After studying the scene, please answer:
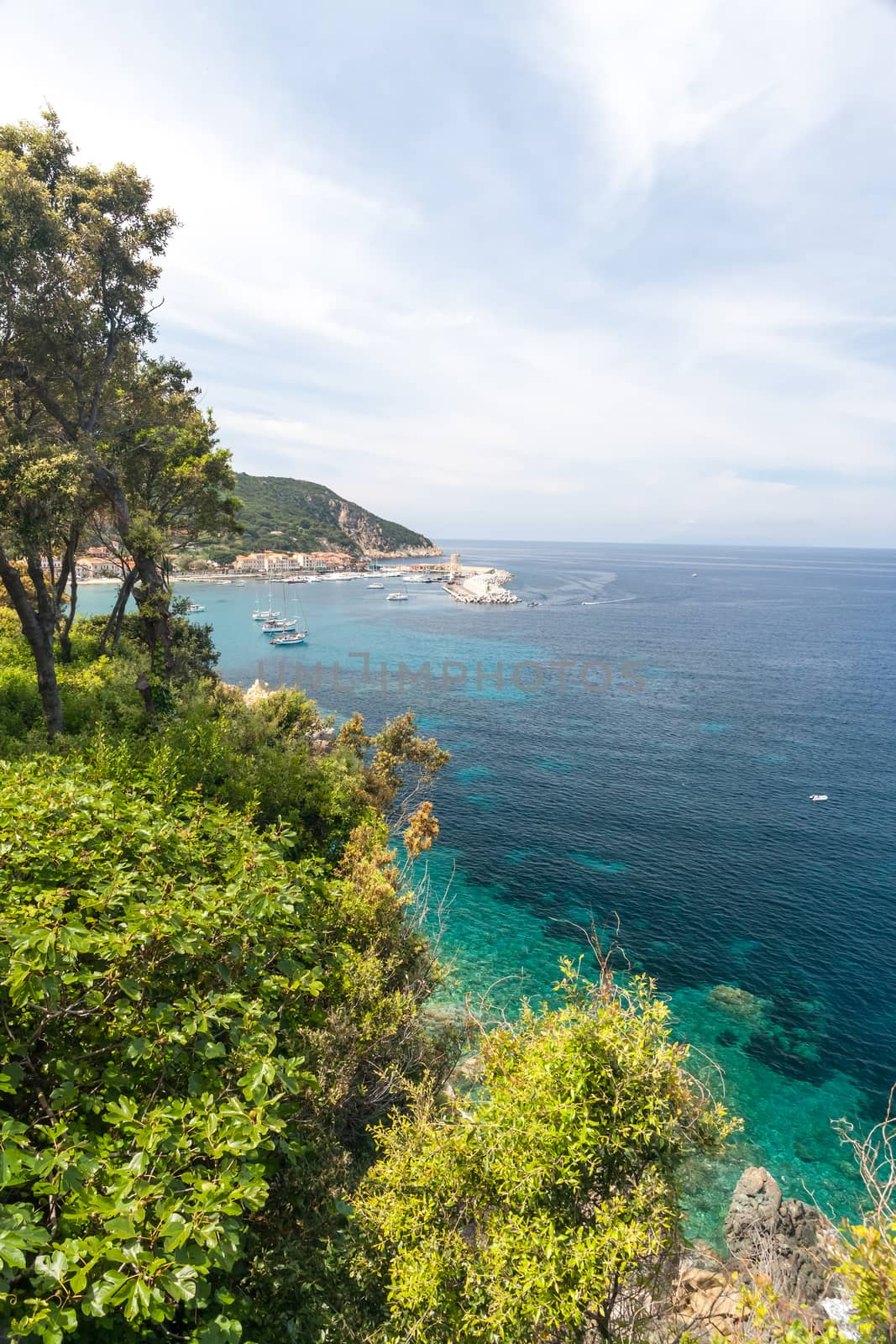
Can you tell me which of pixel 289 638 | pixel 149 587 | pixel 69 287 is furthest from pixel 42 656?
pixel 289 638

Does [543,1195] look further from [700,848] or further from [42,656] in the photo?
[700,848]

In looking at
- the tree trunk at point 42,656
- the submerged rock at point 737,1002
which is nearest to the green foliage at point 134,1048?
the tree trunk at point 42,656

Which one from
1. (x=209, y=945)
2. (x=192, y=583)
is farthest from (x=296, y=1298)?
(x=192, y=583)

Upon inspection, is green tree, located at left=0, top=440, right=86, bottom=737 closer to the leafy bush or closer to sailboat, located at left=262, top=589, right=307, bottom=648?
the leafy bush

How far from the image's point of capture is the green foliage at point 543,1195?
6348 millimetres

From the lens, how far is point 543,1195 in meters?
6.91

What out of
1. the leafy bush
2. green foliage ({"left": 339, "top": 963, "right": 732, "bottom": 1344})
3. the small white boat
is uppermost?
the leafy bush

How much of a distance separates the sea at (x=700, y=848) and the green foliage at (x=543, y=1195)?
1226 cm

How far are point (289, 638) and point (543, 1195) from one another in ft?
295

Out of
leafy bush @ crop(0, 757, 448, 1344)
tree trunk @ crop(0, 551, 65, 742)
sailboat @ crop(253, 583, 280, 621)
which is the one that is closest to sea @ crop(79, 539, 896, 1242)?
leafy bush @ crop(0, 757, 448, 1344)

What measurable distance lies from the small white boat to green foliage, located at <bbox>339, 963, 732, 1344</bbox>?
86.4m

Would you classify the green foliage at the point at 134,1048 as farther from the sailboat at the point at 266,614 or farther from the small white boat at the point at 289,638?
the sailboat at the point at 266,614

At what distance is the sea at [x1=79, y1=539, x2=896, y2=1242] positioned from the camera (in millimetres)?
21031

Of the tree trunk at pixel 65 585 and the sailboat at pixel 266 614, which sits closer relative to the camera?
the tree trunk at pixel 65 585
